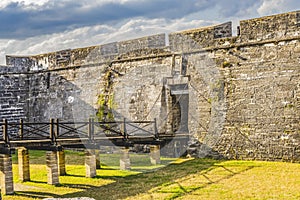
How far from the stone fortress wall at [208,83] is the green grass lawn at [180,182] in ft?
3.12

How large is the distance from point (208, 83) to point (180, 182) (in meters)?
3.86

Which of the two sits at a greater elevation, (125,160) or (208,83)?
(208,83)

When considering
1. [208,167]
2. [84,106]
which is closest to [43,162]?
[84,106]

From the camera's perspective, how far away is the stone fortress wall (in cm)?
1091

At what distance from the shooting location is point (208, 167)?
35.5ft

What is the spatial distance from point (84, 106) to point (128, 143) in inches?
192

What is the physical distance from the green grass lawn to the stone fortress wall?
0.95 metres

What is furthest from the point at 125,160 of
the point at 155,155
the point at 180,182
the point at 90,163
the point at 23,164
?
the point at 23,164

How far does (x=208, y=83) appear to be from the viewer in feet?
40.2

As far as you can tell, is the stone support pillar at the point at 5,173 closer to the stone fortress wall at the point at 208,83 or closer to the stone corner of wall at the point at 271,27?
the stone fortress wall at the point at 208,83

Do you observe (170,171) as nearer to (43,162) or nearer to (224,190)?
(224,190)

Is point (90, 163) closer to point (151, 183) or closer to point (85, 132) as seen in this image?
point (151, 183)

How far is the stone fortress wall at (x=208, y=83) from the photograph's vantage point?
10.9m

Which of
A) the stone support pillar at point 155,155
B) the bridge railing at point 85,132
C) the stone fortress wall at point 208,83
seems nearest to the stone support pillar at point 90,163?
the bridge railing at point 85,132
